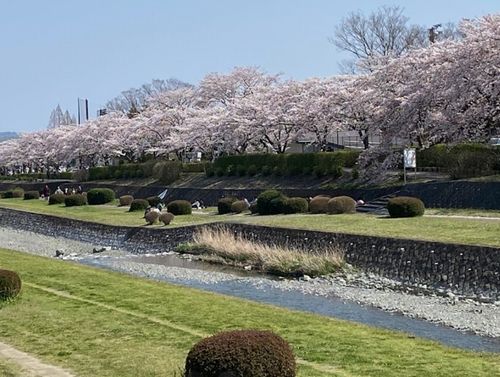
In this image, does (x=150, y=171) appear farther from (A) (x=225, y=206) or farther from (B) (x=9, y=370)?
(B) (x=9, y=370)

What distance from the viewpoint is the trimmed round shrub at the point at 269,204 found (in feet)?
114

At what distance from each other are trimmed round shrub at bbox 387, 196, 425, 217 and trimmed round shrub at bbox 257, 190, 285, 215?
7324mm

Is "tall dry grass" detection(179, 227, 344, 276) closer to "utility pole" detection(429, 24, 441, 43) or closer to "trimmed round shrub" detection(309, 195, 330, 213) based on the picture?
"trimmed round shrub" detection(309, 195, 330, 213)

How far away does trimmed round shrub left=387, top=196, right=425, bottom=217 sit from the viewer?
28.2 metres

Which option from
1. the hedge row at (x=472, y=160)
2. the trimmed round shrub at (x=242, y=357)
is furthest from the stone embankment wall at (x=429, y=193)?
the trimmed round shrub at (x=242, y=357)

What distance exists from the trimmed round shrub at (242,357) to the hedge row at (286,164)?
36673 mm

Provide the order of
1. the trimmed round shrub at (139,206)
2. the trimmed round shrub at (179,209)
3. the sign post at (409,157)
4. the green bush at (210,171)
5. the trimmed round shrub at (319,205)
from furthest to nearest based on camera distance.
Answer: the green bush at (210,171)
the trimmed round shrub at (139,206)
the trimmed round shrub at (179,209)
the sign post at (409,157)
the trimmed round shrub at (319,205)

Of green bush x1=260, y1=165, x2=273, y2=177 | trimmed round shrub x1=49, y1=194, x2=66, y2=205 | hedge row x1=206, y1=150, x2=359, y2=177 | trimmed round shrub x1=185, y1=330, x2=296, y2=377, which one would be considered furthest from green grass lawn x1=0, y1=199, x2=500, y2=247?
trimmed round shrub x1=49, y1=194, x2=66, y2=205

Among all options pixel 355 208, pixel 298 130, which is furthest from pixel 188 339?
pixel 298 130

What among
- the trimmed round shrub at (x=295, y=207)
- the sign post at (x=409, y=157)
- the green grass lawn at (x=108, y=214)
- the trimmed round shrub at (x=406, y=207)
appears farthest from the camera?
the green grass lawn at (x=108, y=214)

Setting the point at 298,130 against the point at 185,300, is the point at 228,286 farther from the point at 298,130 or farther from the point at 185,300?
the point at 298,130

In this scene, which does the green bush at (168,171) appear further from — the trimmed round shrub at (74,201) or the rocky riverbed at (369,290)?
the rocky riverbed at (369,290)

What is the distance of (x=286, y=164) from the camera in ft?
160

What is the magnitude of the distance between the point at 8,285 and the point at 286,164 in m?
35.5
